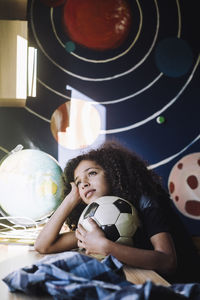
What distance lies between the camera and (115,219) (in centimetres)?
107

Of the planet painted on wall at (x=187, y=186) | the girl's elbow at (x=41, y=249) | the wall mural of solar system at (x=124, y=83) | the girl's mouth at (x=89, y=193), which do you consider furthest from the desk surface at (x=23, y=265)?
the planet painted on wall at (x=187, y=186)

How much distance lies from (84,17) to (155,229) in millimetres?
1287

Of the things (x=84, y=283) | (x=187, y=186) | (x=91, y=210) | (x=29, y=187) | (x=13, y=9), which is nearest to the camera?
(x=84, y=283)

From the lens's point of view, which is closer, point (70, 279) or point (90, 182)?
point (70, 279)

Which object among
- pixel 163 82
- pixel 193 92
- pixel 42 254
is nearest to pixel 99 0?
pixel 163 82

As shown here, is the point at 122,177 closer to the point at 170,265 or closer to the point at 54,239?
the point at 54,239

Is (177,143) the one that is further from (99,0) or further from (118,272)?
(118,272)

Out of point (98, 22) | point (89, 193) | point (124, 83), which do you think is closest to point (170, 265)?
point (89, 193)

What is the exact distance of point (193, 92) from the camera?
1.96 m

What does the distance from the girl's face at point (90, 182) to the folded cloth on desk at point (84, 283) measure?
1.82ft

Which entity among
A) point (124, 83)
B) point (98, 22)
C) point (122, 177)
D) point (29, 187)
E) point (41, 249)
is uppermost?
point (98, 22)

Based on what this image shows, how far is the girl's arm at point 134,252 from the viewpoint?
103 centimetres

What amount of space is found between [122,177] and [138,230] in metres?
0.37

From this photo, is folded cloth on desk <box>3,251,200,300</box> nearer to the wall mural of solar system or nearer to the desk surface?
the desk surface
